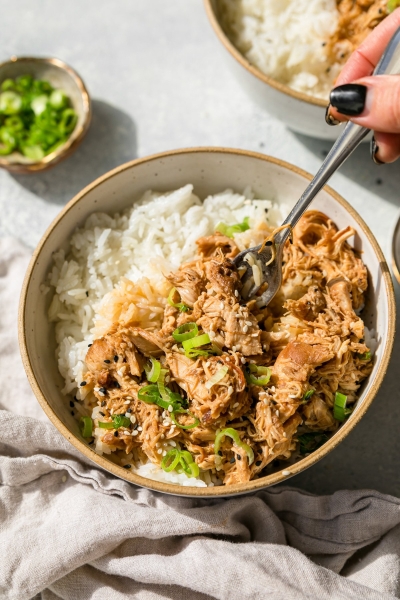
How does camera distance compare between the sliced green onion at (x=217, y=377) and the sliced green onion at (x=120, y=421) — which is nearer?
the sliced green onion at (x=217, y=377)

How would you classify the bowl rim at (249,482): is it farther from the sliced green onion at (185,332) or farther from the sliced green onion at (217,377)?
the sliced green onion at (185,332)

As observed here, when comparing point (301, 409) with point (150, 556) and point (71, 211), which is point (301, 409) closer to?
point (150, 556)

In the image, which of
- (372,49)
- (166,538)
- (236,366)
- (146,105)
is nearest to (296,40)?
(372,49)

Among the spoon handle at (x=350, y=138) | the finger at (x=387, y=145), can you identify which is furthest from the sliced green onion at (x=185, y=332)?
the finger at (x=387, y=145)

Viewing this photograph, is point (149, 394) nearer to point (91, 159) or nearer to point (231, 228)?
point (231, 228)

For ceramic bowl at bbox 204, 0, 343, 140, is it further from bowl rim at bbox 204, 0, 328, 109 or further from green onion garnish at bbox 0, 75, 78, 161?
green onion garnish at bbox 0, 75, 78, 161

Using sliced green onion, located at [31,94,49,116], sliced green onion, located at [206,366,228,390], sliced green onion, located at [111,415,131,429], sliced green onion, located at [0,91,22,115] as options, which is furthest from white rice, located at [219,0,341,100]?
sliced green onion, located at [111,415,131,429]
